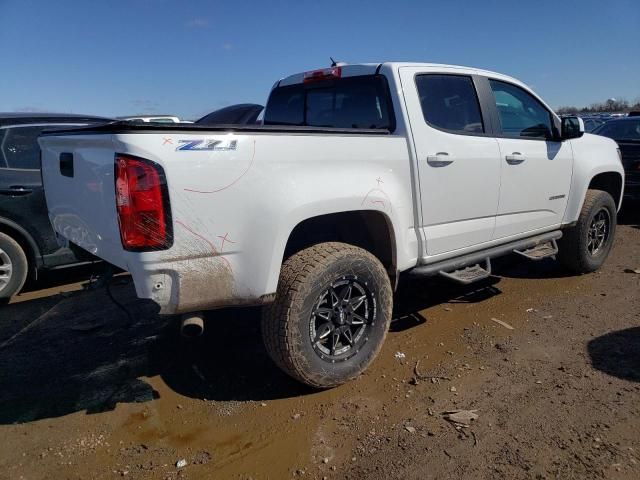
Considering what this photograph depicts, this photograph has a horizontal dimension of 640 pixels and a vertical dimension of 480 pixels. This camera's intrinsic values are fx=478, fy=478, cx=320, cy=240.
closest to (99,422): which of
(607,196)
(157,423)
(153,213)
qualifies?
(157,423)

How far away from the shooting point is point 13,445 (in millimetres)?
2553

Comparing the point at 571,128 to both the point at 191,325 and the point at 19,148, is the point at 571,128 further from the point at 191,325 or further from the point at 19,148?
the point at 19,148

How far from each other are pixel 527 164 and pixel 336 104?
171cm

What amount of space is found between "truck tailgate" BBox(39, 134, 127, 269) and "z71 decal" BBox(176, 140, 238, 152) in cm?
34

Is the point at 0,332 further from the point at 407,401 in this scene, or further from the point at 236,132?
the point at 407,401

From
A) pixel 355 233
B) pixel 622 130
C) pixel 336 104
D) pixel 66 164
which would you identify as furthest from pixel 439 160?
pixel 622 130

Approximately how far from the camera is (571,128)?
4.43 metres

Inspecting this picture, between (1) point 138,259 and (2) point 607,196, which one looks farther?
(2) point 607,196

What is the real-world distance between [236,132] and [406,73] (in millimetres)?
1519

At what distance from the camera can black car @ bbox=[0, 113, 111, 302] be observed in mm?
4602

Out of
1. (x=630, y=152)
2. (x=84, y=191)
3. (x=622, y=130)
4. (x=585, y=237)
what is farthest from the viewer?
(x=622, y=130)

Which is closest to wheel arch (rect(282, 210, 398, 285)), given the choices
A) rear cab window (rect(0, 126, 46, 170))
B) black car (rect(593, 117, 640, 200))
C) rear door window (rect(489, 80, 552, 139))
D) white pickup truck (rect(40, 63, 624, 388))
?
white pickup truck (rect(40, 63, 624, 388))

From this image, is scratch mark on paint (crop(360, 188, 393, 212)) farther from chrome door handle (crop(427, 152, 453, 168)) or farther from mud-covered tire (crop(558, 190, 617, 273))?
mud-covered tire (crop(558, 190, 617, 273))

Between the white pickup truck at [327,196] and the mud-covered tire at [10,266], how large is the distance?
1.78 m
